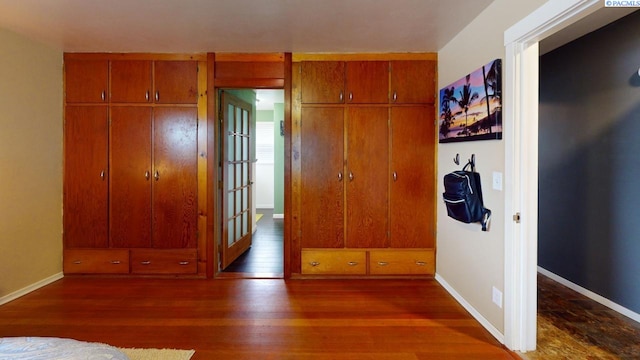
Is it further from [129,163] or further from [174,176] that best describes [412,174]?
[129,163]

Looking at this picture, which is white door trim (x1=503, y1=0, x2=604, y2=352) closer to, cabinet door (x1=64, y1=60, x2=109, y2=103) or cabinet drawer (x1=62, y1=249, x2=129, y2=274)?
cabinet drawer (x1=62, y1=249, x2=129, y2=274)

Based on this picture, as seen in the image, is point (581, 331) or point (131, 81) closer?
point (581, 331)

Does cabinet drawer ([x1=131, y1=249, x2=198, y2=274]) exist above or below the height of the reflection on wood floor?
above

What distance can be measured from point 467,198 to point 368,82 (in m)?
1.59

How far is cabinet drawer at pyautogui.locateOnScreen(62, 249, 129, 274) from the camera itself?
3.55 m

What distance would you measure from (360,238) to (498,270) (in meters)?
1.43

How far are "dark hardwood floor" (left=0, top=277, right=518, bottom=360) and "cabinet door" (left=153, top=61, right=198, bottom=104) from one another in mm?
1842

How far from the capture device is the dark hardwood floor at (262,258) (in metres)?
3.72

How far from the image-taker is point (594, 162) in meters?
3.02

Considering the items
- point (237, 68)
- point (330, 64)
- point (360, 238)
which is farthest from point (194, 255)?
point (330, 64)

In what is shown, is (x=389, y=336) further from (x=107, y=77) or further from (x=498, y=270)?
(x=107, y=77)

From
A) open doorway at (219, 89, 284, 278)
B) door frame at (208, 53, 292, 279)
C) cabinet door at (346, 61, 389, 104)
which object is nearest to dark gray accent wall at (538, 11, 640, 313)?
cabinet door at (346, 61, 389, 104)

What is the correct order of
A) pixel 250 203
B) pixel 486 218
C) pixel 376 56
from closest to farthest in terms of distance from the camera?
pixel 486 218 → pixel 376 56 → pixel 250 203

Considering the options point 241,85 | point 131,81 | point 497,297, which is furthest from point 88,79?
point 497,297
